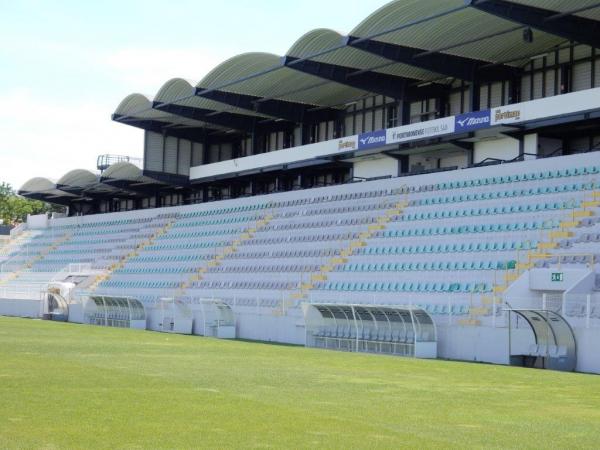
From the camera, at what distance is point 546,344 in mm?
21016

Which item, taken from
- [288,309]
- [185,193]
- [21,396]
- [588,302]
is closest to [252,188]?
[185,193]

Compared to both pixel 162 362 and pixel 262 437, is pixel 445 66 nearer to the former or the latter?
pixel 162 362

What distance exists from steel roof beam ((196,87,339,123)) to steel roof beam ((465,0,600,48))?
16931mm

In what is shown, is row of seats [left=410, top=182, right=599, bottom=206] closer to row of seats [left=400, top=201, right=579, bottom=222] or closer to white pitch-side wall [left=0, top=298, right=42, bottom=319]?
row of seats [left=400, top=201, right=579, bottom=222]

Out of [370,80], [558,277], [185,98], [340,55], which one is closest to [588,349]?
[558,277]

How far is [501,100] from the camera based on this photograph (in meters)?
38.4

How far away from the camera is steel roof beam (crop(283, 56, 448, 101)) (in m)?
38.7

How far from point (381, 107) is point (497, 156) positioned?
1003cm

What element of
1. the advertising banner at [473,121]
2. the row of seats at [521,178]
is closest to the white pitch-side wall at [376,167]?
the advertising banner at [473,121]

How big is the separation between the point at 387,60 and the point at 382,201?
5.36m

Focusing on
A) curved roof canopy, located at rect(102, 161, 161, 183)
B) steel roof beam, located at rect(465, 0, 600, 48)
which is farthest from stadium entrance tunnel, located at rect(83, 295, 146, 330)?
steel roof beam, located at rect(465, 0, 600, 48)

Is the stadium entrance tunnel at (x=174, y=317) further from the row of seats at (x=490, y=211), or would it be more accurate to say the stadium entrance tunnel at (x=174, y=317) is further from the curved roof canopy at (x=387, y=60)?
the curved roof canopy at (x=387, y=60)

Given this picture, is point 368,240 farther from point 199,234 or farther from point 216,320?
point 199,234

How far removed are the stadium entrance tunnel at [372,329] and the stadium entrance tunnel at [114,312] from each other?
11.0 metres
